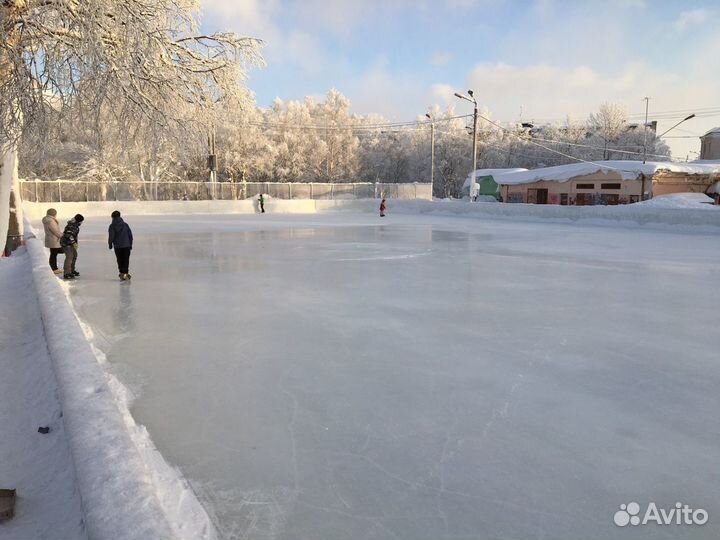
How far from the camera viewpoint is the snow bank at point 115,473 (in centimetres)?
220

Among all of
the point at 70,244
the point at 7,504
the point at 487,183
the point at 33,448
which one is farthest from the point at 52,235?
the point at 487,183

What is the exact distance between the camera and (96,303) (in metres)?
8.14

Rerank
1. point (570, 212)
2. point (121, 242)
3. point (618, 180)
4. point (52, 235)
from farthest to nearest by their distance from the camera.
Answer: point (618, 180), point (570, 212), point (52, 235), point (121, 242)

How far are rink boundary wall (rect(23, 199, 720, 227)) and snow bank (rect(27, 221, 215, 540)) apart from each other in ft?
79.3

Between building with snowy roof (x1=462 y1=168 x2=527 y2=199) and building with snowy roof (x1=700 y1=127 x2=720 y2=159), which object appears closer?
building with snowy roof (x1=462 y1=168 x2=527 y2=199)

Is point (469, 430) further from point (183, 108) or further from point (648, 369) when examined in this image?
point (183, 108)

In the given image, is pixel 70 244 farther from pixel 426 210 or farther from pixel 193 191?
pixel 193 191

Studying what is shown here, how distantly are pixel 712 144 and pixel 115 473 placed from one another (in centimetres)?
6365

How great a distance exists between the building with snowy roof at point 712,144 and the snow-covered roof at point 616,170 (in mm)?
18295

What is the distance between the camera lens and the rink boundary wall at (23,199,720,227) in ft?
77.5

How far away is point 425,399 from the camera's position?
420 centimetres

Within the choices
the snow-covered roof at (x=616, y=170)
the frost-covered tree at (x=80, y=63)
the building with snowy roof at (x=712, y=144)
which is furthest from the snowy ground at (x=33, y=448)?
the building with snowy roof at (x=712, y=144)

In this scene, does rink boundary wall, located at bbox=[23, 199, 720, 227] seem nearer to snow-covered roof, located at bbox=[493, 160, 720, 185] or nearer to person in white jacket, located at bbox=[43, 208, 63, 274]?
snow-covered roof, located at bbox=[493, 160, 720, 185]

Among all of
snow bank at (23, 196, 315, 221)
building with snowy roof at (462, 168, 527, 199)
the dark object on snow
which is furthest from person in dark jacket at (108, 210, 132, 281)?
building with snowy roof at (462, 168, 527, 199)
